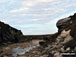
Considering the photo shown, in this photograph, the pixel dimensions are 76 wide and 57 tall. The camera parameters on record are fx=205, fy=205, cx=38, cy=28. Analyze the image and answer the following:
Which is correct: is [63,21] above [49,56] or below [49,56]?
above

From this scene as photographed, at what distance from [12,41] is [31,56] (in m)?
49.0

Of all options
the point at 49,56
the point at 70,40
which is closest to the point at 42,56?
the point at 49,56

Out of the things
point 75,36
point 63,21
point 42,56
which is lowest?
point 42,56

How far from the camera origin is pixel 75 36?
3148cm

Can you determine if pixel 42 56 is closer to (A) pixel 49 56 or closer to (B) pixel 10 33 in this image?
(A) pixel 49 56

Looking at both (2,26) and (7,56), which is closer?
(7,56)

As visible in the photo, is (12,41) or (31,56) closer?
(31,56)

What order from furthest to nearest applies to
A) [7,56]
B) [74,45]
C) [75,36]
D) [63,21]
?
[63,21] < [7,56] < [75,36] < [74,45]

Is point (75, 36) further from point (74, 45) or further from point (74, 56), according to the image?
point (74, 56)

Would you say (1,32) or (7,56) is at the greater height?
(1,32)

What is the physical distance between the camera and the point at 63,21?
5191 cm

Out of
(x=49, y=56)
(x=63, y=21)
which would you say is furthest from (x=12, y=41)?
(x=49, y=56)

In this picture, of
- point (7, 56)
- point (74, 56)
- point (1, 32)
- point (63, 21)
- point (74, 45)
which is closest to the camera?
point (74, 56)

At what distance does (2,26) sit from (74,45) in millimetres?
54888
